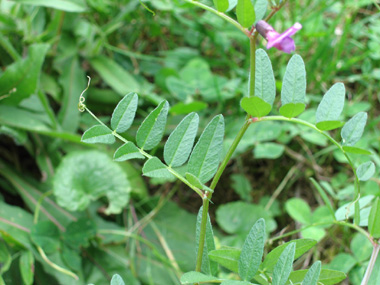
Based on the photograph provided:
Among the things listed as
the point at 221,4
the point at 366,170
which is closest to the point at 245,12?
the point at 221,4

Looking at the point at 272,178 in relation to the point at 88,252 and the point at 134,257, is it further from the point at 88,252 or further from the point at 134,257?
the point at 88,252

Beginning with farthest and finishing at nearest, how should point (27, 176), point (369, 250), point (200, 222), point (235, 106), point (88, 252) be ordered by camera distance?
point (235, 106), point (27, 176), point (88, 252), point (369, 250), point (200, 222)

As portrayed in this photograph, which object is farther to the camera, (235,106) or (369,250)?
(235,106)

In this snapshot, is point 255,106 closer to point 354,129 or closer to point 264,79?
point 264,79

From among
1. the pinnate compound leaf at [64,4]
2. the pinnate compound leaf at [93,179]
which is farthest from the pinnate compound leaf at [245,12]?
the pinnate compound leaf at [64,4]

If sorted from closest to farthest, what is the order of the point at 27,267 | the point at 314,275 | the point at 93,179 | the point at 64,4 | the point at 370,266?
the point at 314,275
the point at 370,266
the point at 27,267
the point at 93,179
the point at 64,4

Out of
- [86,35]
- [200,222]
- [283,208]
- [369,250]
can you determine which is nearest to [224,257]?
[200,222]
